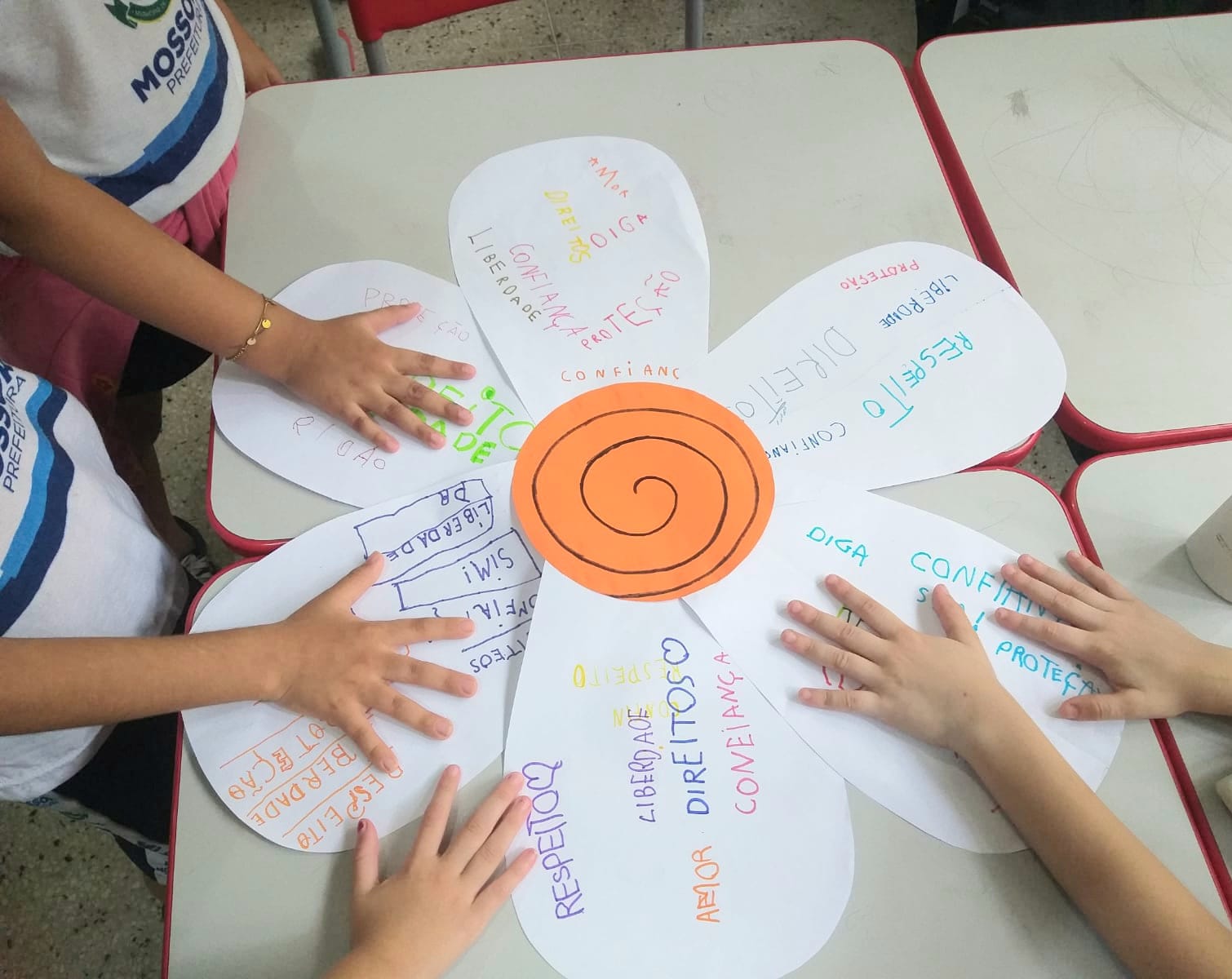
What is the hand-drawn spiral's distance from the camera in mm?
590

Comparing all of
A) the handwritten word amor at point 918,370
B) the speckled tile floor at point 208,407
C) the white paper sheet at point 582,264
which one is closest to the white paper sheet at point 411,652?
the white paper sheet at point 582,264

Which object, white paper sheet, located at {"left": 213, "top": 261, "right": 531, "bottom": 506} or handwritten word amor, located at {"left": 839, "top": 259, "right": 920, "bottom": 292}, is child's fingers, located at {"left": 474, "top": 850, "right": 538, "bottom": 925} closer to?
white paper sheet, located at {"left": 213, "top": 261, "right": 531, "bottom": 506}

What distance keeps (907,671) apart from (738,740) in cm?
11

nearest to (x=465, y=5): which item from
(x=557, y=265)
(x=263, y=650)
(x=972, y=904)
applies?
(x=557, y=265)

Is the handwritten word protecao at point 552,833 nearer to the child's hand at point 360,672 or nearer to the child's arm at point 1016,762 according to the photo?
the child's hand at point 360,672

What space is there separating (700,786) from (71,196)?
60 centimetres

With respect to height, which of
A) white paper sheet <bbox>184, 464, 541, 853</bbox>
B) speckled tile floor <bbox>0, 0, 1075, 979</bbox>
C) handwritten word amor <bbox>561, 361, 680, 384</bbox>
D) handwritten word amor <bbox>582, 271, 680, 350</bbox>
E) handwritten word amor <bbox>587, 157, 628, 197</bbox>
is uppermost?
handwritten word amor <bbox>587, 157, 628, 197</bbox>

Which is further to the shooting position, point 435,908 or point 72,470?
point 72,470

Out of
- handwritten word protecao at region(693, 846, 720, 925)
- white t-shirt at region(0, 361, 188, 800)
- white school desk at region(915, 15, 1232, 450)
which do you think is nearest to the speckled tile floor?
white t-shirt at region(0, 361, 188, 800)

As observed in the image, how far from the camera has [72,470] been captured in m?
0.65

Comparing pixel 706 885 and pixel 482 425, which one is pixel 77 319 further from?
pixel 706 885

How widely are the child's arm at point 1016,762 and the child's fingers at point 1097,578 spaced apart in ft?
0.32

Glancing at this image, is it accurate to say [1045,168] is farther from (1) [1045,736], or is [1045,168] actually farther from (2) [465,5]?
(2) [465,5]

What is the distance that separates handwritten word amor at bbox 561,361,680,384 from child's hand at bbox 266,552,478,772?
8.0 inches
